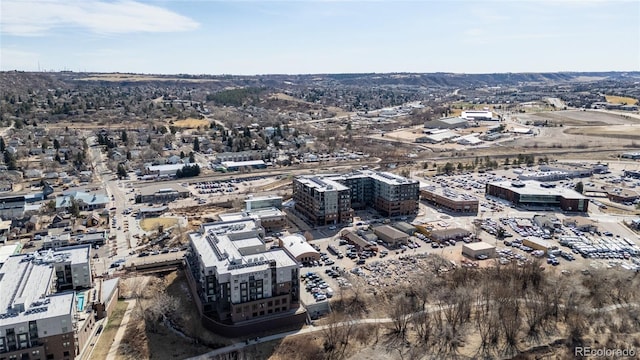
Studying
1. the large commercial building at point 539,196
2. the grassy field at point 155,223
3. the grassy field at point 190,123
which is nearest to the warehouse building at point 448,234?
the large commercial building at point 539,196

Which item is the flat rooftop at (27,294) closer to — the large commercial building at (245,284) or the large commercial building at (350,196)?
the large commercial building at (245,284)

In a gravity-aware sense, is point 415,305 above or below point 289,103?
below

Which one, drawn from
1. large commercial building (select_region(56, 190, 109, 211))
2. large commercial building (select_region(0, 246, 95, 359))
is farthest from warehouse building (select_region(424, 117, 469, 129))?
large commercial building (select_region(0, 246, 95, 359))

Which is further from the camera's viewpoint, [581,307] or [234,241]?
[234,241]

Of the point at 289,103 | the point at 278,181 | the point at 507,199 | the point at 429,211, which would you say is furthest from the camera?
the point at 289,103

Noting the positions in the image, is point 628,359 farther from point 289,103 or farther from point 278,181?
point 289,103

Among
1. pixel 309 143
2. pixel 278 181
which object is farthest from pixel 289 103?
pixel 278 181

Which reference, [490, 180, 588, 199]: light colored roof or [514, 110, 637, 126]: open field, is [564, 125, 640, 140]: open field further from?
[490, 180, 588, 199]: light colored roof
